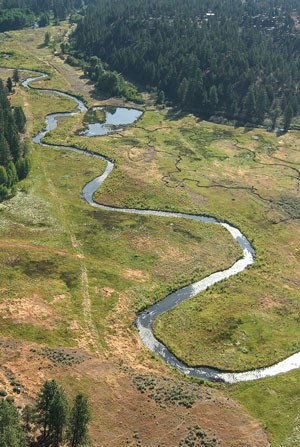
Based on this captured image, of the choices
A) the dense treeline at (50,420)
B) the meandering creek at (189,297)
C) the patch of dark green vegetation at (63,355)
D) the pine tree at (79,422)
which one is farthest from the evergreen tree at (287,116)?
the pine tree at (79,422)

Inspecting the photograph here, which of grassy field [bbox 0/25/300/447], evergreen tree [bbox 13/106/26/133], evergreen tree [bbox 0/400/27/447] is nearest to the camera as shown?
evergreen tree [bbox 0/400/27/447]

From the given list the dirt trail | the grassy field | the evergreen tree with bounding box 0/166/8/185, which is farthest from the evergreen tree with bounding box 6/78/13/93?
the dirt trail

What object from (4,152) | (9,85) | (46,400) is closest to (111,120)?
(9,85)

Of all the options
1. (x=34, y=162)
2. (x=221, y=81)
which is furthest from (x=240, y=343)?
(x=221, y=81)

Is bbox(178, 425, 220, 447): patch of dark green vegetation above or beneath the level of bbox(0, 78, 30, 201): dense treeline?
beneath

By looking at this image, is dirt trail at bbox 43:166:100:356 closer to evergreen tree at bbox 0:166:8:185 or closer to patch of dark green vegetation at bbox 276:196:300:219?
evergreen tree at bbox 0:166:8:185

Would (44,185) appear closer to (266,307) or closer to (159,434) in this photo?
(266,307)

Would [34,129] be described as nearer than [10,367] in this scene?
No

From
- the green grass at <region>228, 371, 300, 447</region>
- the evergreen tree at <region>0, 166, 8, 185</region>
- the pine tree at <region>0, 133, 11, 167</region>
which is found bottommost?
the green grass at <region>228, 371, 300, 447</region>
